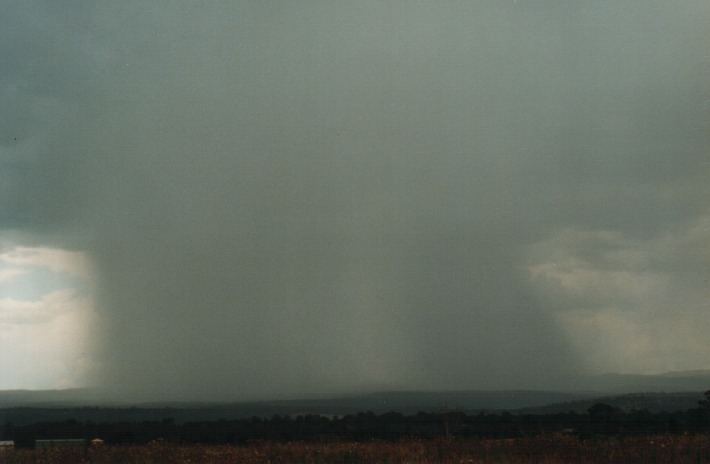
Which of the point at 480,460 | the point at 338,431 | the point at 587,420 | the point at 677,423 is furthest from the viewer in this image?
the point at 338,431

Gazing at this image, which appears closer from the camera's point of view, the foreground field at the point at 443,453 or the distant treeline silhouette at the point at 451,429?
the foreground field at the point at 443,453

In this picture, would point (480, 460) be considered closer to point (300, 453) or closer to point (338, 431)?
point (300, 453)

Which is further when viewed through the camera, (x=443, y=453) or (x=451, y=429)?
(x=451, y=429)

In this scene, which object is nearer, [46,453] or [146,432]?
[46,453]

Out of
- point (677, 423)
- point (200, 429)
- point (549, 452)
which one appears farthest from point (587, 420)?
point (200, 429)

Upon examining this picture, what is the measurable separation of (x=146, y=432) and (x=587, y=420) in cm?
2448

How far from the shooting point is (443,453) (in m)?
23.6

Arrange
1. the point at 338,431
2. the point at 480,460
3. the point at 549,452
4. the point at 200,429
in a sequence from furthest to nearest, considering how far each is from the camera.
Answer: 1. the point at 200,429
2. the point at 338,431
3. the point at 549,452
4. the point at 480,460

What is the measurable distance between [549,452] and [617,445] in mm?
3065

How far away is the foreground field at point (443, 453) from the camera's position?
2161cm

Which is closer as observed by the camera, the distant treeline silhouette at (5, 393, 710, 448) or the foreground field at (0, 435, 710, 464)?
the foreground field at (0, 435, 710, 464)

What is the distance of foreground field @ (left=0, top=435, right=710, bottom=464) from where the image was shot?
851 inches

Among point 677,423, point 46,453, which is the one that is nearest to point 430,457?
point 46,453

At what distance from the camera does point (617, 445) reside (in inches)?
971
